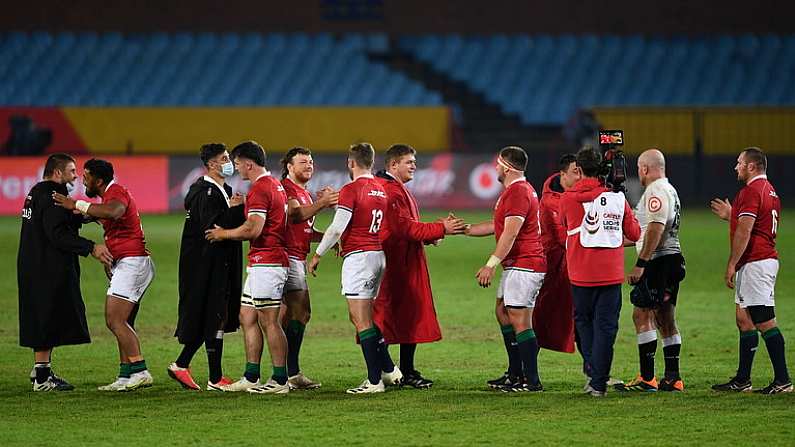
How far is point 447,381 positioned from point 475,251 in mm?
11328

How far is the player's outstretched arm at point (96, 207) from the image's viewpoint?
9.23 meters

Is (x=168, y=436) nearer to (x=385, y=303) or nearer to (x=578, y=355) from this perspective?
(x=385, y=303)

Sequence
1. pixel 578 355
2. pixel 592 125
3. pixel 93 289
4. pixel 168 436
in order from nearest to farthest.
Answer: pixel 168 436 < pixel 578 355 < pixel 93 289 < pixel 592 125

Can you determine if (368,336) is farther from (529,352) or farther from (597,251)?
(597,251)

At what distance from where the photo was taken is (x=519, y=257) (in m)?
9.31

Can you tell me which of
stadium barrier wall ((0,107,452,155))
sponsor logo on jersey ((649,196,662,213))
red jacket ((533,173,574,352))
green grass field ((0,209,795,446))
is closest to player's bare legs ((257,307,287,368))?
green grass field ((0,209,795,446))

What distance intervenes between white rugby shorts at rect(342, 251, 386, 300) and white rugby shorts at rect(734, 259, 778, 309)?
2844 millimetres

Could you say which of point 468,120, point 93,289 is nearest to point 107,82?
point 468,120

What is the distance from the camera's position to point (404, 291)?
9.74m

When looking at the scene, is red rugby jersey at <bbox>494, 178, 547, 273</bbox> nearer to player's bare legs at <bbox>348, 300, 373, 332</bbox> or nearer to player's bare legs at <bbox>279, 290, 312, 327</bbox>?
player's bare legs at <bbox>348, 300, 373, 332</bbox>

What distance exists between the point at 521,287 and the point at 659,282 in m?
1.09

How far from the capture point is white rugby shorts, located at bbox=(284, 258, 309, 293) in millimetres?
9695

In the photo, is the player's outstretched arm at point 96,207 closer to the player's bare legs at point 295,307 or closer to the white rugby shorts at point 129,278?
the white rugby shorts at point 129,278

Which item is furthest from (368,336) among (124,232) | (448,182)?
(448,182)
